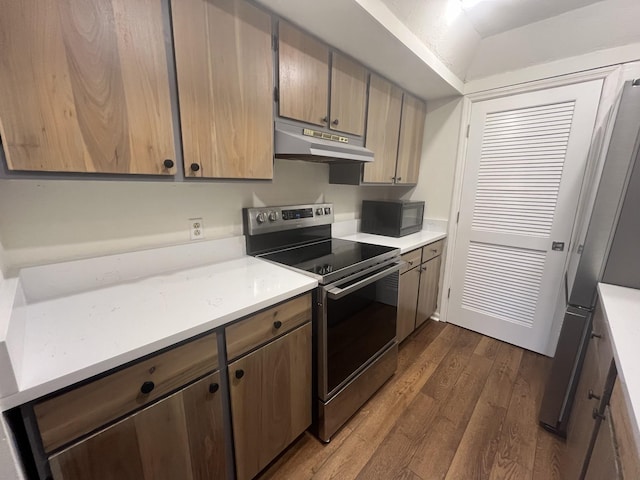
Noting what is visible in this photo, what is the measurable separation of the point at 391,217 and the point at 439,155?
0.80 meters

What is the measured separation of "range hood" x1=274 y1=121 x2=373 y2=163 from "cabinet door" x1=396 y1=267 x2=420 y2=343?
96 cm

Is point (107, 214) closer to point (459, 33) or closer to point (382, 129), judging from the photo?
point (382, 129)

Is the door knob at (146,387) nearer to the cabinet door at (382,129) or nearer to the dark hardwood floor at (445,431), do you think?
the dark hardwood floor at (445,431)

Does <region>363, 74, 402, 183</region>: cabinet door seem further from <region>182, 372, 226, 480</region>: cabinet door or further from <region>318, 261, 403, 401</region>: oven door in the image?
<region>182, 372, 226, 480</region>: cabinet door

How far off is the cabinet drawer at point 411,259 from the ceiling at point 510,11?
1.64 m

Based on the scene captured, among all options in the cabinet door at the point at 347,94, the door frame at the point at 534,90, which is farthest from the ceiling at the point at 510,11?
the cabinet door at the point at 347,94

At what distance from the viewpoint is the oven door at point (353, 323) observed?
4.20 feet

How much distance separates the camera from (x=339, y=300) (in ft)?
4.33

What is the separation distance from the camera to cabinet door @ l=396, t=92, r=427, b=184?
7.27 ft

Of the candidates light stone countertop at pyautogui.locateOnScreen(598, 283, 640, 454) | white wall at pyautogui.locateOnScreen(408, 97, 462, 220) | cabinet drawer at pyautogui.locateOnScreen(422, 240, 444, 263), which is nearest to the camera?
light stone countertop at pyautogui.locateOnScreen(598, 283, 640, 454)

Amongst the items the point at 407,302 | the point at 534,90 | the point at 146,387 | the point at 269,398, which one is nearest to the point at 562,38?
the point at 534,90

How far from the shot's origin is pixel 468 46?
6.59 ft

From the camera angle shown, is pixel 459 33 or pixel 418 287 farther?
pixel 418 287

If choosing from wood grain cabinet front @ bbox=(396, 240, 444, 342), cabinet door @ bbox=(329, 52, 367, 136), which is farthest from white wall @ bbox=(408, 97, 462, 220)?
cabinet door @ bbox=(329, 52, 367, 136)
